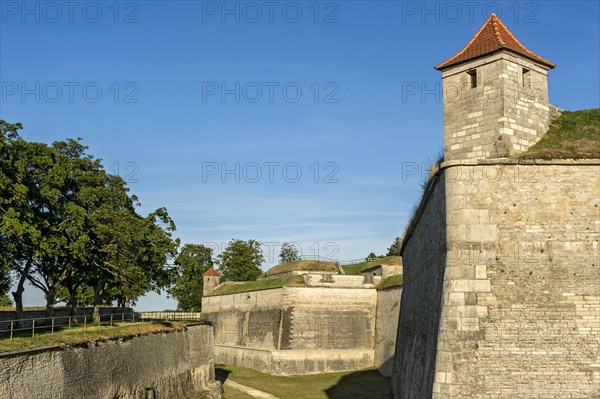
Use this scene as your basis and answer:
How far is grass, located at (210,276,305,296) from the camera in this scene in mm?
43125

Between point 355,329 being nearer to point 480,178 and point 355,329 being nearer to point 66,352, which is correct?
point 66,352

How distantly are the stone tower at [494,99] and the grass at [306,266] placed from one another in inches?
1344

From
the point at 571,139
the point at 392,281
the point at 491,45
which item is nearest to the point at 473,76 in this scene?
the point at 491,45

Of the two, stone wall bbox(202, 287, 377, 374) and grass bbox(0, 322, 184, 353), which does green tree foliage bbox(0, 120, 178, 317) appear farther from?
stone wall bbox(202, 287, 377, 374)

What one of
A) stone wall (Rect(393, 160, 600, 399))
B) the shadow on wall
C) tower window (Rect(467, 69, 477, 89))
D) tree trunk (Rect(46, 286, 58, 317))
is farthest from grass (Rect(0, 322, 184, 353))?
tower window (Rect(467, 69, 477, 89))

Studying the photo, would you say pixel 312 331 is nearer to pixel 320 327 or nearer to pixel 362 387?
pixel 320 327

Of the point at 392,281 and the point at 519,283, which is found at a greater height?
the point at 519,283

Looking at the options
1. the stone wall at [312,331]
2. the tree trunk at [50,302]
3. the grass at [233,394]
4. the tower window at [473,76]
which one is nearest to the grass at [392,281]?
the stone wall at [312,331]

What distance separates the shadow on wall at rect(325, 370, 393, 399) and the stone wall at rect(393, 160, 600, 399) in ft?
48.1

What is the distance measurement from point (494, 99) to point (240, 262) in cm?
5780

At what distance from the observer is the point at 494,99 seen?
1576 centimetres

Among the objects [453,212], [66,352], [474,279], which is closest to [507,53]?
[453,212]

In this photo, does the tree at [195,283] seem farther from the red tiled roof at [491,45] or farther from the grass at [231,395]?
the red tiled roof at [491,45]

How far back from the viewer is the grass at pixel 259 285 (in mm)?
43125
